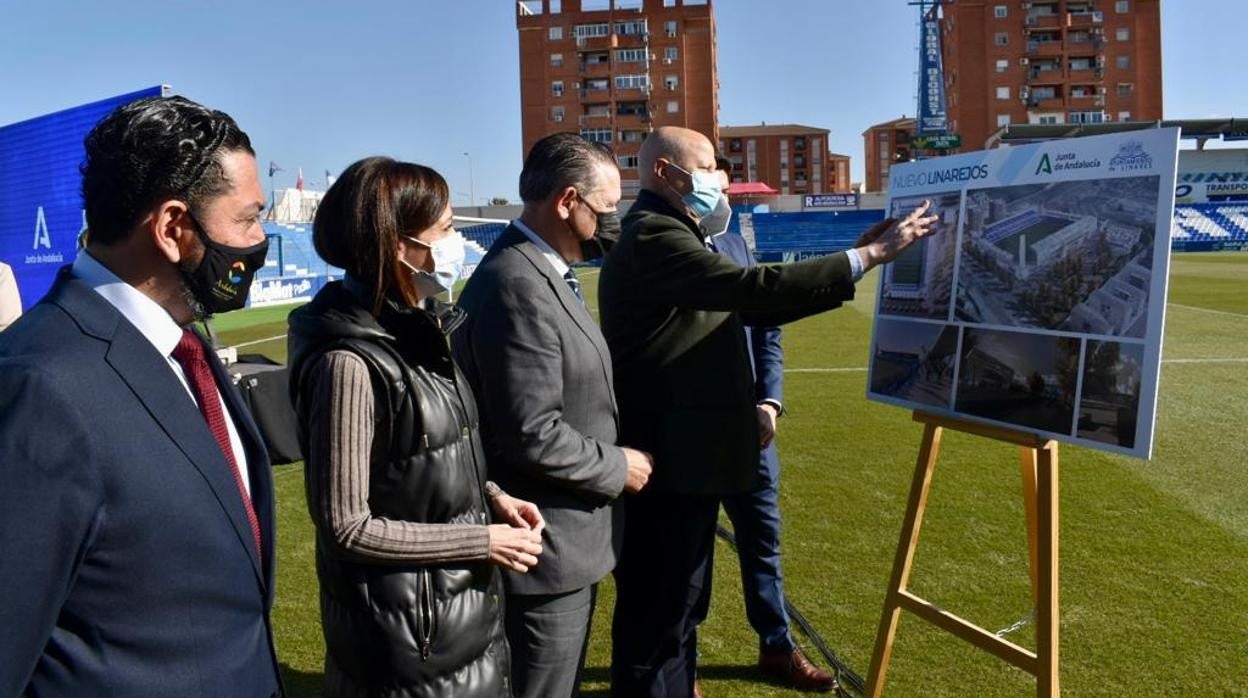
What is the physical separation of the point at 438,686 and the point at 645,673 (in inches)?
49.1

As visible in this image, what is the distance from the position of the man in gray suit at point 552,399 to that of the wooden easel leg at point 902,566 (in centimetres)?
121

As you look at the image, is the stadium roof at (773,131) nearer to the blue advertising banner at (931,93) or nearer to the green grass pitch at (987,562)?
the blue advertising banner at (931,93)

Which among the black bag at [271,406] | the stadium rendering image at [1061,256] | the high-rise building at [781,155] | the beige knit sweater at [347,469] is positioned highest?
the high-rise building at [781,155]

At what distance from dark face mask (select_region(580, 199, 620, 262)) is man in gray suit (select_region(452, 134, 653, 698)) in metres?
0.07

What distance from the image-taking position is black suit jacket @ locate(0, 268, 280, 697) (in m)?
1.21

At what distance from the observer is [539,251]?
8.63 feet

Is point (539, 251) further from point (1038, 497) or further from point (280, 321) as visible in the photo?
point (280, 321)

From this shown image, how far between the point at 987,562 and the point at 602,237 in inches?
129

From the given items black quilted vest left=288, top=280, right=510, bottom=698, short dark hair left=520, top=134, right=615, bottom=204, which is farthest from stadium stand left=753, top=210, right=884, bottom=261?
black quilted vest left=288, top=280, right=510, bottom=698

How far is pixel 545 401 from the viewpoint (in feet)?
8.09

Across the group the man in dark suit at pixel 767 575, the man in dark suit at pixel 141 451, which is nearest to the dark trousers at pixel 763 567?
the man in dark suit at pixel 767 575

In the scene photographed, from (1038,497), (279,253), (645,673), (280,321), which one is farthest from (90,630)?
(279,253)

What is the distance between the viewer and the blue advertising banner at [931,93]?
2510 inches

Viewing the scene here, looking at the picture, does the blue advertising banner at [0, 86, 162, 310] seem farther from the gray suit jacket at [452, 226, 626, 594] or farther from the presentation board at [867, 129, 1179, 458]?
the presentation board at [867, 129, 1179, 458]
